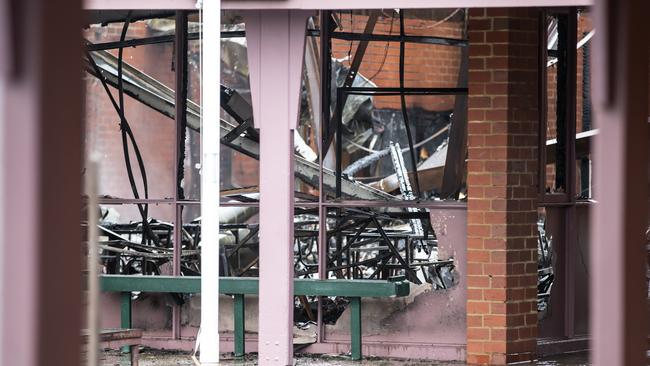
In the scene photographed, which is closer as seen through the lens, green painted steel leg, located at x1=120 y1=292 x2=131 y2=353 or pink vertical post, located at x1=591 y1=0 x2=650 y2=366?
pink vertical post, located at x1=591 y1=0 x2=650 y2=366

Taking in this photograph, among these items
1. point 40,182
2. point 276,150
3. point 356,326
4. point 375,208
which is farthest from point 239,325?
point 40,182

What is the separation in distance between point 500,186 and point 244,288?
2.45 meters

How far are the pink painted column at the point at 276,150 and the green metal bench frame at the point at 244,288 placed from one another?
1470mm

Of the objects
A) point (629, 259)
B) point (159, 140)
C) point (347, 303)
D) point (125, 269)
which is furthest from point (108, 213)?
point (629, 259)

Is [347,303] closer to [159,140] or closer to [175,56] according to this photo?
[175,56]

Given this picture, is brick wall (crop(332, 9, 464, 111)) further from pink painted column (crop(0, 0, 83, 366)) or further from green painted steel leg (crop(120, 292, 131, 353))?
pink painted column (crop(0, 0, 83, 366))

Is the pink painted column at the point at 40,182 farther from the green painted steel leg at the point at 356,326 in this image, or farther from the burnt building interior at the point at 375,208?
the green painted steel leg at the point at 356,326

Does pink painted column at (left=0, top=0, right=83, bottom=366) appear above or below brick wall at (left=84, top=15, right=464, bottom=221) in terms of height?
below

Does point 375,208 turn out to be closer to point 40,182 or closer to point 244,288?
point 244,288

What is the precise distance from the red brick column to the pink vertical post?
5.82m

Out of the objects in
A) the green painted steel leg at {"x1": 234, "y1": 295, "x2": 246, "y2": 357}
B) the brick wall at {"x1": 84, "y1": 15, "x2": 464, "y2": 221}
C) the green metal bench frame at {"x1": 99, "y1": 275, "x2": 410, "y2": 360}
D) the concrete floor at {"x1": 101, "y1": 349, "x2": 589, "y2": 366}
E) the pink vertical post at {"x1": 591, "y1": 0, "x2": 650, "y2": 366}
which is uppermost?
the brick wall at {"x1": 84, "y1": 15, "x2": 464, "y2": 221}

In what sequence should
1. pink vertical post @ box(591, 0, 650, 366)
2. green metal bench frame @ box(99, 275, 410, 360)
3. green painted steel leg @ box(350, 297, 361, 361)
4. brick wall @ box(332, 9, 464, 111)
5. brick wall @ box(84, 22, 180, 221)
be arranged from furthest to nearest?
brick wall @ box(84, 22, 180, 221)
brick wall @ box(332, 9, 464, 111)
green painted steel leg @ box(350, 297, 361, 361)
green metal bench frame @ box(99, 275, 410, 360)
pink vertical post @ box(591, 0, 650, 366)

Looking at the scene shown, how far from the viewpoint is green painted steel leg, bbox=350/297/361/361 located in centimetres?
977

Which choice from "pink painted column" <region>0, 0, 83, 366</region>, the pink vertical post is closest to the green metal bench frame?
the pink vertical post
